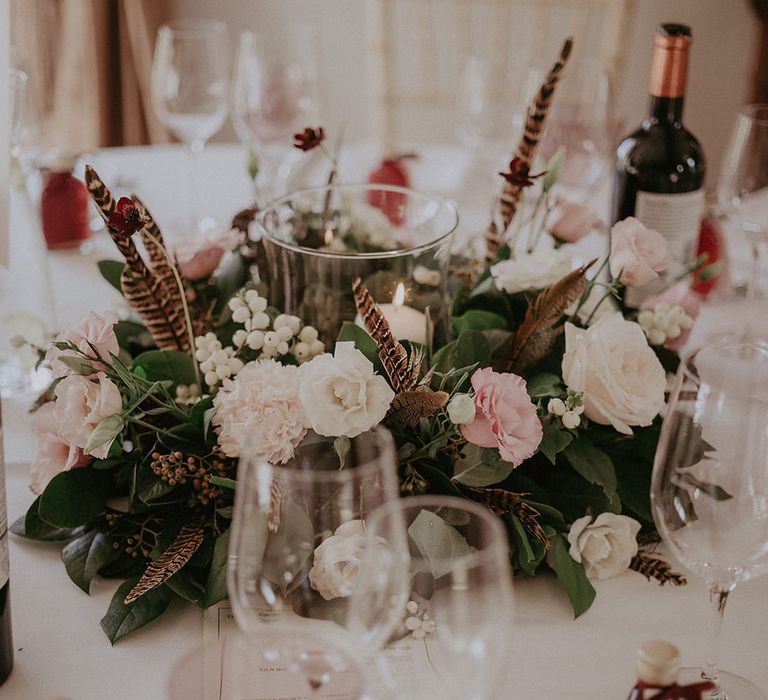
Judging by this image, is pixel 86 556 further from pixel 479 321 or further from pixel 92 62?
pixel 92 62

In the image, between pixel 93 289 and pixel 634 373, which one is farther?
pixel 93 289

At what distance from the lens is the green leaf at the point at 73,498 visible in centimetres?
85

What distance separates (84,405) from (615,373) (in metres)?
0.44

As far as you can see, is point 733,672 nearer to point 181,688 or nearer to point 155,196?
point 181,688

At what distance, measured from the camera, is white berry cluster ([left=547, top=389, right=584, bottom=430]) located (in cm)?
81

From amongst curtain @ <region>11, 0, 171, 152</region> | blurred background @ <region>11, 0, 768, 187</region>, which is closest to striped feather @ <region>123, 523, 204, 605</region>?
blurred background @ <region>11, 0, 768, 187</region>

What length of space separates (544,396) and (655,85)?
49 cm

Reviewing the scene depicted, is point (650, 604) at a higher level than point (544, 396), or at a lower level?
lower

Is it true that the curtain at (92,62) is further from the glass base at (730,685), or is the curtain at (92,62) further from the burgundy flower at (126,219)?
the glass base at (730,685)

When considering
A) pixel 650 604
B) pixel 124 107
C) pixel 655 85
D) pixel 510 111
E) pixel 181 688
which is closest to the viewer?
pixel 181 688

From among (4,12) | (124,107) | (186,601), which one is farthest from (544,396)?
(124,107)

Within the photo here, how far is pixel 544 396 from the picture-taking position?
88 cm

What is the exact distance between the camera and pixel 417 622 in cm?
61

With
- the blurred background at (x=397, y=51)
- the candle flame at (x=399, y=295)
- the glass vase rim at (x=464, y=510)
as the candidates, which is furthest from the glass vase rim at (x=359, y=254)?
the blurred background at (x=397, y=51)
